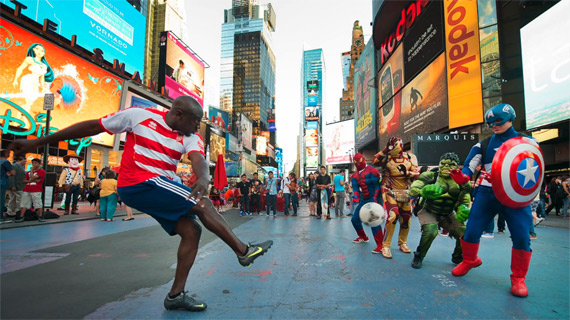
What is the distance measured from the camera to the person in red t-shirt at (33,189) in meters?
7.94

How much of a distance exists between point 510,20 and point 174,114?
830 inches

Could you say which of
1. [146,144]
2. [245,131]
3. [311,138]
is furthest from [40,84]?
[311,138]

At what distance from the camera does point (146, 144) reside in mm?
2223

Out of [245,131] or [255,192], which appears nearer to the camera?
[255,192]

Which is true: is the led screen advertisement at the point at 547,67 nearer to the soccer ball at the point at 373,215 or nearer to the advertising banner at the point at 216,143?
the soccer ball at the point at 373,215

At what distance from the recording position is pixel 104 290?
2688 mm

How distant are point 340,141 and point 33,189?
53291 mm

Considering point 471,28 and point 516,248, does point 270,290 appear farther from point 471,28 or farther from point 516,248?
point 471,28

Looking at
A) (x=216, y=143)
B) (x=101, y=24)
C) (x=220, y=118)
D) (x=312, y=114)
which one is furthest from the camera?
(x=312, y=114)

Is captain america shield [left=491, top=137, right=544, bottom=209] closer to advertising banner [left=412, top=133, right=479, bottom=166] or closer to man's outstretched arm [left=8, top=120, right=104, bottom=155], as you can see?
man's outstretched arm [left=8, top=120, right=104, bottom=155]

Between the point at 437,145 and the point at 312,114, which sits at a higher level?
the point at 312,114

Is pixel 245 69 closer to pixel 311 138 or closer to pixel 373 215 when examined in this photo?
pixel 311 138

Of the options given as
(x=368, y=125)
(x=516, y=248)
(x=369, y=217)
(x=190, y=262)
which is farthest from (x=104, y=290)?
(x=368, y=125)

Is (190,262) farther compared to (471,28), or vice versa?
(471,28)
